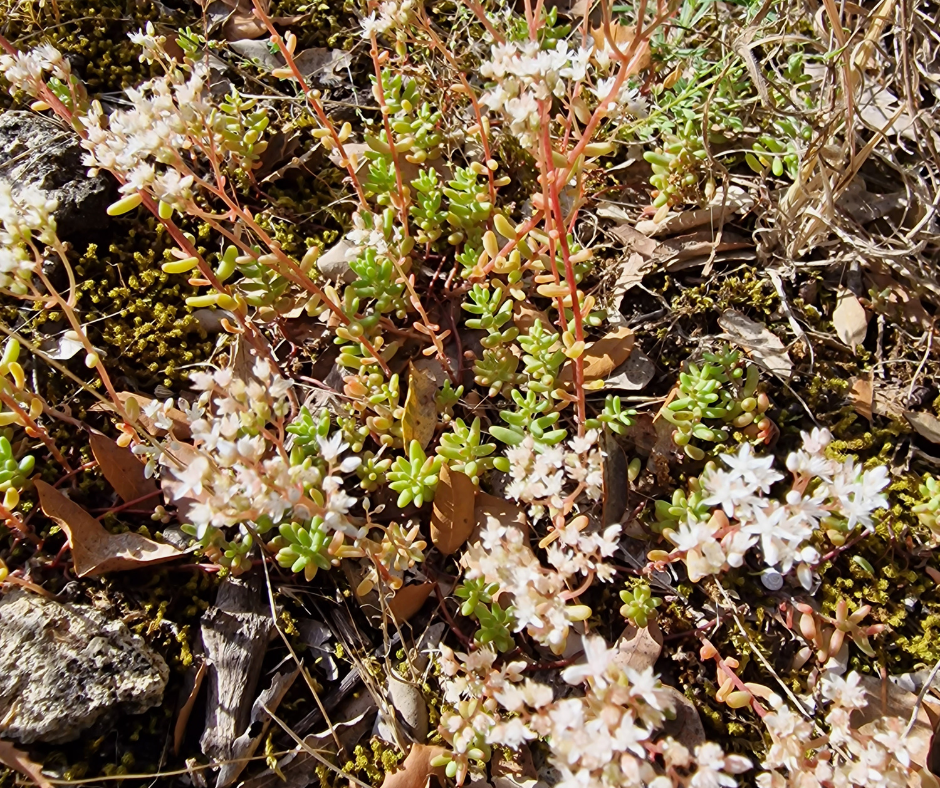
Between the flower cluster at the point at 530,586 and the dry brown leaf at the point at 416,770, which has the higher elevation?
the flower cluster at the point at 530,586

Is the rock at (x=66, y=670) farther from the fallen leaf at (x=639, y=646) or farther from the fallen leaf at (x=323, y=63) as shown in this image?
the fallen leaf at (x=323, y=63)

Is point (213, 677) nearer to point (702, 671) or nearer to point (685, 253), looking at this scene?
point (702, 671)

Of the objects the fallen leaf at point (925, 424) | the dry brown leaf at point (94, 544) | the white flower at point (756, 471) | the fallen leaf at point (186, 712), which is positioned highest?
the dry brown leaf at point (94, 544)

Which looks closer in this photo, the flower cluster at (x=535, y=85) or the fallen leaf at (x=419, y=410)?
the flower cluster at (x=535, y=85)

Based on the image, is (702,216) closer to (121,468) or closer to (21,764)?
(121,468)

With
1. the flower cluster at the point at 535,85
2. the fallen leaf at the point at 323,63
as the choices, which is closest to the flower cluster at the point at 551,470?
the flower cluster at the point at 535,85

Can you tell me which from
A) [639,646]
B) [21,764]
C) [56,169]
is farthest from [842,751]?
[56,169]

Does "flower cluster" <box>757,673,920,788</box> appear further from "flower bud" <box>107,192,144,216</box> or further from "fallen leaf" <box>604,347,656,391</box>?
"flower bud" <box>107,192,144,216</box>
